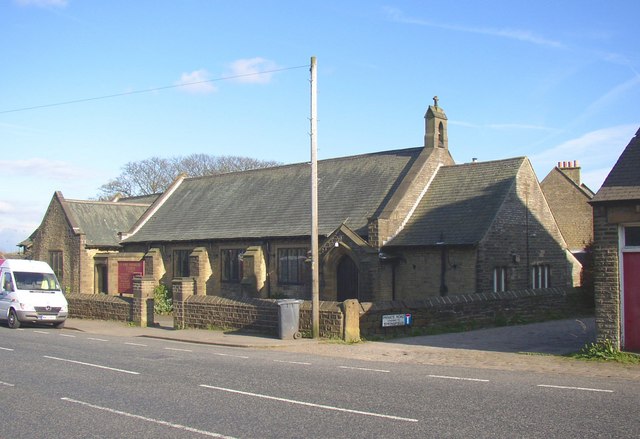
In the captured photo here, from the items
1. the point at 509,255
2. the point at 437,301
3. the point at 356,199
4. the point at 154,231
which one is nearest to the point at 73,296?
the point at 154,231

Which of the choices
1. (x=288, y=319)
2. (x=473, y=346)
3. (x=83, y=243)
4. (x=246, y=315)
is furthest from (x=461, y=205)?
(x=83, y=243)

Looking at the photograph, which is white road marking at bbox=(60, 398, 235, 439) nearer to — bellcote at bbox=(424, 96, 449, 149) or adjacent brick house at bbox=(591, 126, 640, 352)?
adjacent brick house at bbox=(591, 126, 640, 352)

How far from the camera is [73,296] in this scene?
1182 inches

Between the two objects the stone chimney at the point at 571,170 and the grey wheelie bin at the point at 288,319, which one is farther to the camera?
the stone chimney at the point at 571,170

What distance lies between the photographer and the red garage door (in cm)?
3928

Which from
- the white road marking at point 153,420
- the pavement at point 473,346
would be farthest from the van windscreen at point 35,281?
the white road marking at point 153,420

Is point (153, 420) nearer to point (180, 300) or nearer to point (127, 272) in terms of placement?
point (180, 300)

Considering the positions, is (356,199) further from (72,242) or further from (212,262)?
(72,242)

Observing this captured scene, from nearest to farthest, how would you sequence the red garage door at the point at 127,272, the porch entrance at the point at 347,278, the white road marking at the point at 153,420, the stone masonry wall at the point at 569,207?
the white road marking at the point at 153,420, the porch entrance at the point at 347,278, the red garage door at the point at 127,272, the stone masonry wall at the point at 569,207

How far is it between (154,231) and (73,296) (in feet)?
34.4

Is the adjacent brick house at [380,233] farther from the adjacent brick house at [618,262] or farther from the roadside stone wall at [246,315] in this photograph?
the adjacent brick house at [618,262]

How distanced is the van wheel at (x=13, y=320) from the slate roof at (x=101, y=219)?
53.9ft

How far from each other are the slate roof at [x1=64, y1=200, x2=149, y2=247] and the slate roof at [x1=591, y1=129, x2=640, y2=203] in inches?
1267

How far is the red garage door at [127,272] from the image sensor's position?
3928cm
